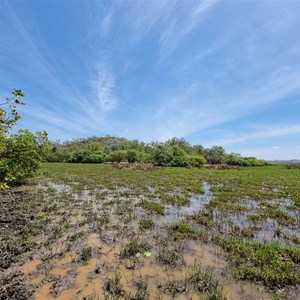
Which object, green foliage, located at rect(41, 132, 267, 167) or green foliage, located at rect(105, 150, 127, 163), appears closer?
green foliage, located at rect(41, 132, 267, 167)

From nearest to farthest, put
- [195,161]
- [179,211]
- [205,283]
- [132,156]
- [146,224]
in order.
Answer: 1. [205,283]
2. [146,224]
3. [179,211]
4. [195,161]
5. [132,156]

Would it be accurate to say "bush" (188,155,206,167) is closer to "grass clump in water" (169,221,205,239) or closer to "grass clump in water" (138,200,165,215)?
"grass clump in water" (138,200,165,215)

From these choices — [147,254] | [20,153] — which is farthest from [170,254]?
[20,153]

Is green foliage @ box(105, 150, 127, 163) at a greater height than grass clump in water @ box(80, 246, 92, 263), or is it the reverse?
green foliage @ box(105, 150, 127, 163)

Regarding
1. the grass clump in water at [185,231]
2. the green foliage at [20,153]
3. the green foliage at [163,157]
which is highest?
the green foliage at [163,157]

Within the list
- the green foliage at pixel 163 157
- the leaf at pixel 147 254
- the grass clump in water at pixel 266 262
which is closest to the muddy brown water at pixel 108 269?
the leaf at pixel 147 254

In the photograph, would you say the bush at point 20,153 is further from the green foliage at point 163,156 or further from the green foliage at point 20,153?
the green foliage at point 163,156

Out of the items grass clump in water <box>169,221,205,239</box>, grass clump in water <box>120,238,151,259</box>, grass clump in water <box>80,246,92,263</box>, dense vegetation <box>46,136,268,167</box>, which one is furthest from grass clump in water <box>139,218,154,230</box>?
dense vegetation <box>46,136,268,167</box>

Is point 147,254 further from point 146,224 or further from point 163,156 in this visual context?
point 163,156

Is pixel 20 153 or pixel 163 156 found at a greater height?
pixel 163 156

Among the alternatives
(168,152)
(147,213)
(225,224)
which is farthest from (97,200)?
(168,152)

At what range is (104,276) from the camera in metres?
3.93

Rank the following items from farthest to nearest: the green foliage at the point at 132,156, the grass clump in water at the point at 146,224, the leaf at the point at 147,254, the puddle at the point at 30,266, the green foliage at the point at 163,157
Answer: the green foliage at the point at 132,156 < the green foliage at the point at 163,157 < the grass clump in water at the point at 146,224 < the leaf at the point at 147,254 < the puddle at the point at 30,266

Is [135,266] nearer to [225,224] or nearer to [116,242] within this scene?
[116,242]
